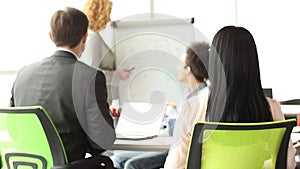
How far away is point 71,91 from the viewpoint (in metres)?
2.17

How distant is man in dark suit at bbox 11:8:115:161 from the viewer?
84.7 inches

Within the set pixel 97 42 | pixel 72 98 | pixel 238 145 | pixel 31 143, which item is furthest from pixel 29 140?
pixel 238 145

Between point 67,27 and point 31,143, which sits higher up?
point 67,27

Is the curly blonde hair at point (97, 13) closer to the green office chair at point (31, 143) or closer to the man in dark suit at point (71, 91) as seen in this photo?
the man in dark suit at point (71, 91)

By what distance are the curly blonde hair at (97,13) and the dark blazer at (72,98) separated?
1065 millimetres

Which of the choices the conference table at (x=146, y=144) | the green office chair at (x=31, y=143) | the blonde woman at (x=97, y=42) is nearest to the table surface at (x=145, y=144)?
the conference table at (x=146, y=144)

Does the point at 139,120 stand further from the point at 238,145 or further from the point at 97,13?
the point at 97,13

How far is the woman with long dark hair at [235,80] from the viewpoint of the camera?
71.4 inches

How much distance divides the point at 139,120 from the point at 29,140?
50 centimetres

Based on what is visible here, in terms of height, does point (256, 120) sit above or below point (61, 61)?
below

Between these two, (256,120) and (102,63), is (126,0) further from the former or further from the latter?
(256,120)

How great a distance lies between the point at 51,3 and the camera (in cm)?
472

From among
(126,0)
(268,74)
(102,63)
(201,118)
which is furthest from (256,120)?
(268,74)

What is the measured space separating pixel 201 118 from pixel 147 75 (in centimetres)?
28
